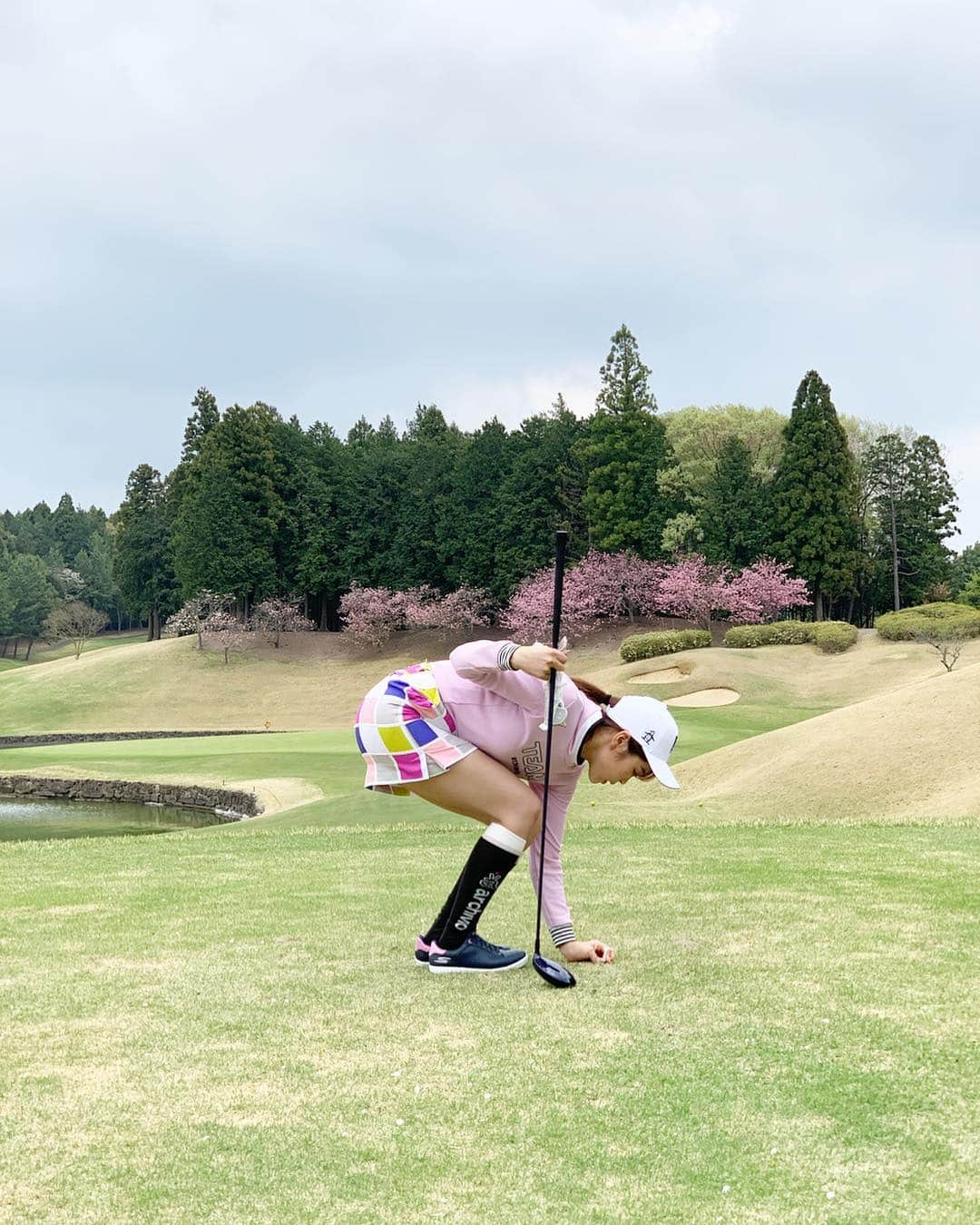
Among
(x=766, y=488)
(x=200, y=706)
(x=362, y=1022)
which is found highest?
(x=766, y=488)

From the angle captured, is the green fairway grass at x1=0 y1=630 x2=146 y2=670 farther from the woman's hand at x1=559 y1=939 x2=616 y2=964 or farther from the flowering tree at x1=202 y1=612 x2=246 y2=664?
the woman's hand at x1=559 y1=939 x2=616 y2=964

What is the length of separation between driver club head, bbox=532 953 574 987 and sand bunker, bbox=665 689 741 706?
32953 mm

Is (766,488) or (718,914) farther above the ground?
(766,488)

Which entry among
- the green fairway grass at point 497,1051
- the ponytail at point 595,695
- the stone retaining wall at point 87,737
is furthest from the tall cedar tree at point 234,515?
the ponytail at point 595,695

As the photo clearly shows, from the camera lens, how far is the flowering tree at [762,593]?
5084 centimetres

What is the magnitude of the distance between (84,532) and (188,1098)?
143870mm

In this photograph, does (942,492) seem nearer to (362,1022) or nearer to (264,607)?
(264,607)

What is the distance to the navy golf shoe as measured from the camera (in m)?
5.21

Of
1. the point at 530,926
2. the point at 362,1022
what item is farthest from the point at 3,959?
the point at 530,926

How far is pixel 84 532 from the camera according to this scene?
138 metres

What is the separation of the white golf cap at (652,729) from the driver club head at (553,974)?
97 centimetres

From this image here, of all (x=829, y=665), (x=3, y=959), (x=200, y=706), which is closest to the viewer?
(x=3, y=959)

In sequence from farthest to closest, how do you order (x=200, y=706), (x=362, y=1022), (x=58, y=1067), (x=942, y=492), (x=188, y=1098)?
1. (x=942, y=492)
2. (x=200, y=706)
3. (x=362, y=1022)
4. (x=58, y=1067)
5. (x=188, y=1098)

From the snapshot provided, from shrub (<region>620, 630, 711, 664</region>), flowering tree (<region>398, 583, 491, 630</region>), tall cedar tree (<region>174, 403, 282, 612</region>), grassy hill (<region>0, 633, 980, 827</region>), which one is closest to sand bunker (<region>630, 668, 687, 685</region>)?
grassy hill (<region>0, 633, 980, 827</region>)
